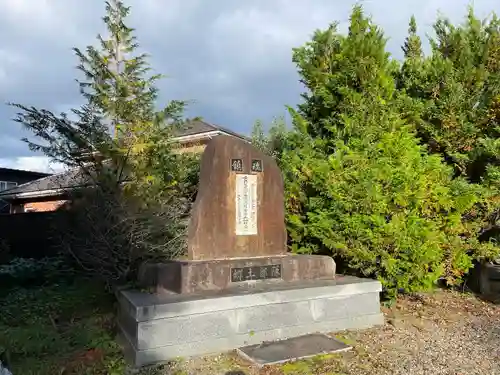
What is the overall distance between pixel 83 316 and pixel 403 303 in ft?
15.6

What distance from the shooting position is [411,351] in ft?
15.3

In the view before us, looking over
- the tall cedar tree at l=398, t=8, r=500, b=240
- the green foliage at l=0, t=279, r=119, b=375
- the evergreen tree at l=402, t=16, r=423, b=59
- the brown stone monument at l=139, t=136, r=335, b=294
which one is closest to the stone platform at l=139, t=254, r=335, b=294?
the brown stone monument at l=139, t=136, r=335, b=294

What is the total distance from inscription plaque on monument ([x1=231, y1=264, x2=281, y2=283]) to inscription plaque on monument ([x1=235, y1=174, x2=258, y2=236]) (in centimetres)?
61

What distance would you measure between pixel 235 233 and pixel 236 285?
0.78m

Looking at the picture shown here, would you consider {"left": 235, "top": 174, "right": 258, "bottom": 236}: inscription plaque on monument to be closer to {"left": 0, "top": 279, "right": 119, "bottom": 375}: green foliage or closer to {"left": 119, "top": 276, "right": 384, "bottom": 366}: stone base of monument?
{"left": 119, "top": 276, "right": 384, "bottom": 366}: stone base of monument

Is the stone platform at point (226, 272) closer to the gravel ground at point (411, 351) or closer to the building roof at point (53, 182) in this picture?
the gravel ground at point (411, 351)

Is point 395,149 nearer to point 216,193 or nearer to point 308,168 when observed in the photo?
point 308,168

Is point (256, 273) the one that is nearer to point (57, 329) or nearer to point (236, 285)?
point (236, 285)

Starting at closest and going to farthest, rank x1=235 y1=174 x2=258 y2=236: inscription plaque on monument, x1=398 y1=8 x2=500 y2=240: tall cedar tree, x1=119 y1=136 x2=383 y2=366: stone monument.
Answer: x1=119 y1=136 x2=383 y2=366: stone monument < x1=235 y1=174 x2=258 y2=236: inscription plaque on monument < x1=398 y1=8 x2=500 y2=240: tall cedar tree

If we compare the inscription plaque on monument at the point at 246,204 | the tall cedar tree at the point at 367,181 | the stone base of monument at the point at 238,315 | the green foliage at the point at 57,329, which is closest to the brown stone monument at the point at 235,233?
the inscription plaque on monument at the point at 246,204

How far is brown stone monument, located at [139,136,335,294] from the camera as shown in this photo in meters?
4.99

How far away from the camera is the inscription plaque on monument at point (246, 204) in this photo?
574 cm

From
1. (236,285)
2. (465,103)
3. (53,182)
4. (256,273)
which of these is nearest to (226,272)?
(236,285)

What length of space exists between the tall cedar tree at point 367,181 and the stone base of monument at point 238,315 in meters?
0.65
